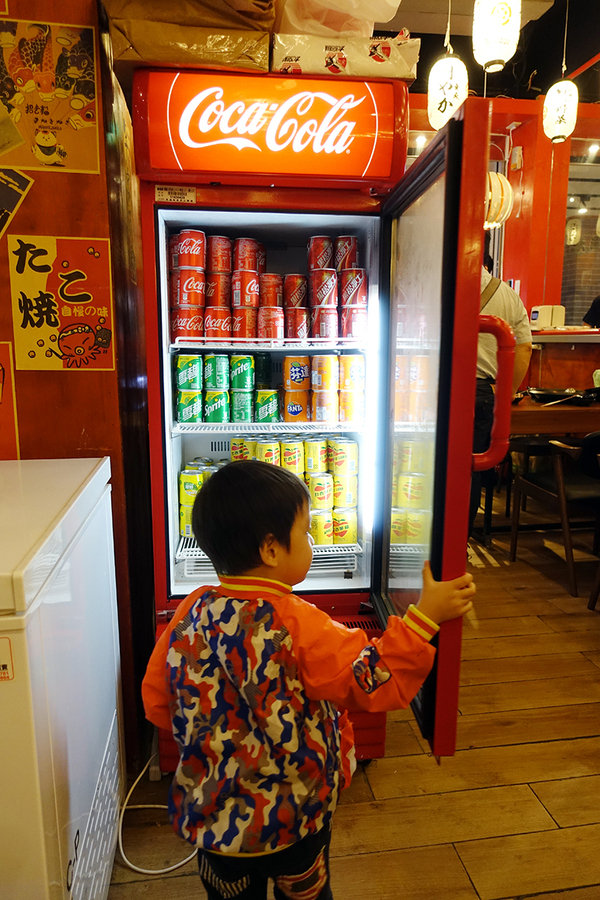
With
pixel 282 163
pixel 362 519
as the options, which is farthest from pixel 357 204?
pixel 362 519

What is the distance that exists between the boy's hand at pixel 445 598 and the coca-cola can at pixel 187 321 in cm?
125

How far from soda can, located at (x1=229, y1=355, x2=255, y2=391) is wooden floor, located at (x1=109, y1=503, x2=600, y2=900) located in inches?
51.4

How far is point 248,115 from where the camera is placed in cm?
157

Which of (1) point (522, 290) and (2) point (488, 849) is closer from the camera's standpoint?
(2) point (488, 849)

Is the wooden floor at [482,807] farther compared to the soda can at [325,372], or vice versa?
the soda can at [325,372]

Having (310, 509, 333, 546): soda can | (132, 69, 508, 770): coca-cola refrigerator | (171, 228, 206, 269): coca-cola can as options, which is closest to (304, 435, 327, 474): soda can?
(132, 69, 508, 770): coca-cola refrigerator

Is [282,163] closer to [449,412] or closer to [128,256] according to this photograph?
[128,256]

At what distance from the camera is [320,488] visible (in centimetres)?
211

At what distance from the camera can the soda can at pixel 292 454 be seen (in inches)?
82.6

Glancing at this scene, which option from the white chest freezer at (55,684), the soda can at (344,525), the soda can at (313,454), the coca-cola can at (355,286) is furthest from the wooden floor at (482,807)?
the coca-cola can at (355,286)

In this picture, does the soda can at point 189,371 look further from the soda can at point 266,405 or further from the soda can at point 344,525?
the soda can at point 344,525

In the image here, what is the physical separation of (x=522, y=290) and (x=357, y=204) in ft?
Answer: 16.6

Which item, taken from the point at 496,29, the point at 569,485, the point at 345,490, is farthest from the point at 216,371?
the point at 496,29

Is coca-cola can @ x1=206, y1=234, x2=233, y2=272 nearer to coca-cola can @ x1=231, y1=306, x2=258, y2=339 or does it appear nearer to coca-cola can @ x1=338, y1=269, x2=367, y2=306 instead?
coca-cola can @ x1=231, y1=306, x2=258, y2=339
